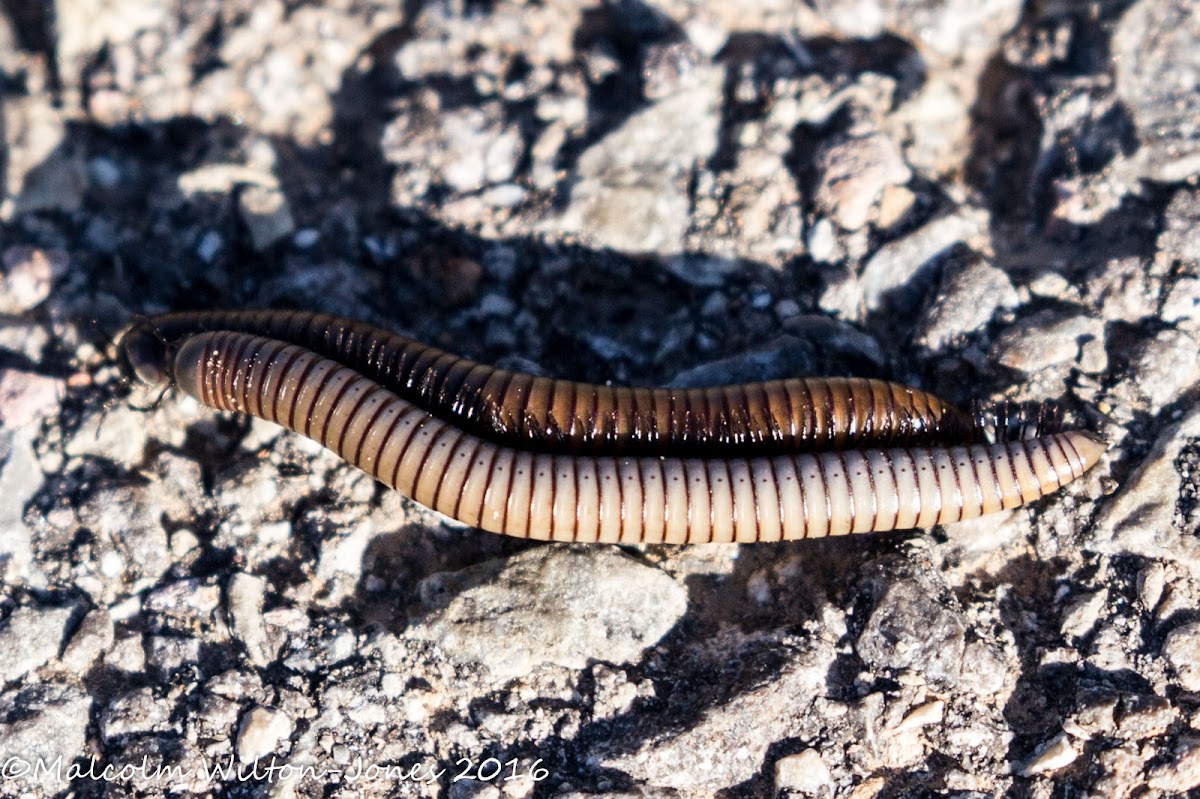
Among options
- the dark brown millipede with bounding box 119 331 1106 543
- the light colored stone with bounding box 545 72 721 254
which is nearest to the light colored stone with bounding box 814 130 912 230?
the light colored stone with bounding box 545 72 721 254

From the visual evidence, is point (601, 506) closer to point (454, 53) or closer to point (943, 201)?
point (943, 201)

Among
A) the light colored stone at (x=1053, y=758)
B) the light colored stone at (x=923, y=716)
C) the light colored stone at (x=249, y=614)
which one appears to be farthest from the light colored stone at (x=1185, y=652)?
the light colored stone at (x=249, y=614)

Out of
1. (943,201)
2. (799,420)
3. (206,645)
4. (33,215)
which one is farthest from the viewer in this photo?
(33,215)

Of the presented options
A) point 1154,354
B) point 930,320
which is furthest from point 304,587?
point 1154,354

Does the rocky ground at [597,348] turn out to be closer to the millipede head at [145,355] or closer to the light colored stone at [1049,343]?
the light colored stone at [1049,343]

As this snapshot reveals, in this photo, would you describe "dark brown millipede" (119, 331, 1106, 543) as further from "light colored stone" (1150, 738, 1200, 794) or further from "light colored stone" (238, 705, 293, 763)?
"light colored stone" (1150, 738, 1200, 794)

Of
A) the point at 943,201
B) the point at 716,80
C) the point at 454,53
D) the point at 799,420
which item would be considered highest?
the point at 454,53
